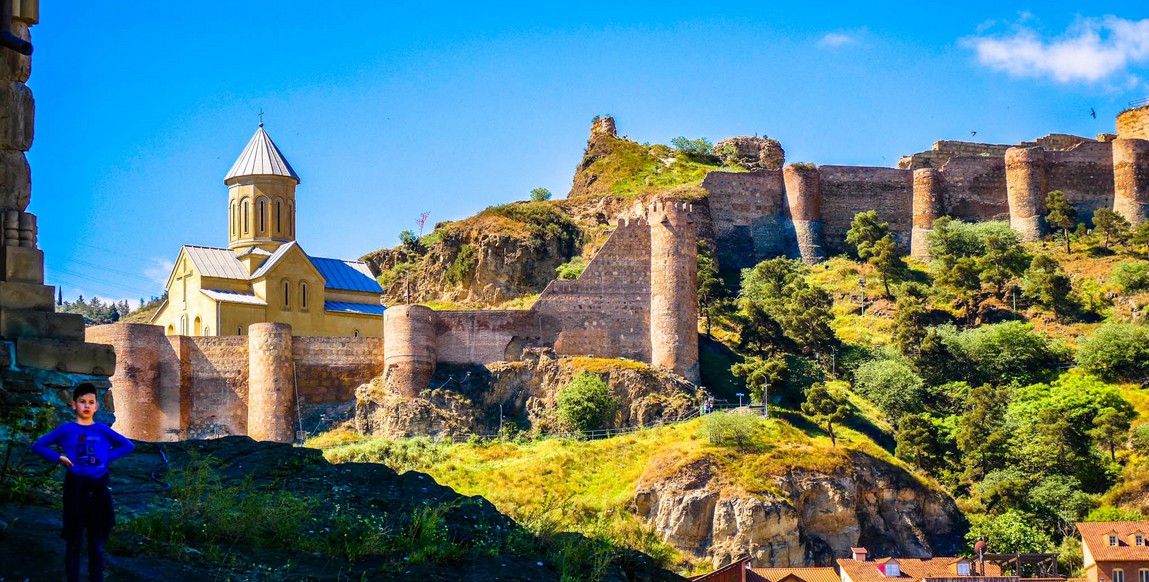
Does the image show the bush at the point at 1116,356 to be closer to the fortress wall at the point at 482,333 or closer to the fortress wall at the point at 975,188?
the fortress wall at the point at 975,188

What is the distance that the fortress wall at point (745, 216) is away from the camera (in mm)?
65500

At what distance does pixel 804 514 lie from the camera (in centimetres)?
4422

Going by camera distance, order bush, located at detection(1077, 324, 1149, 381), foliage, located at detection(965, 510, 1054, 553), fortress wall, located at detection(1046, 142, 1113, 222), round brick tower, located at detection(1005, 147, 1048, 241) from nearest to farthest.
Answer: foliage, located at detection(965, 510, 1054, 553)
bush, located at detection(1077, 324, 1149, 381)
round brick tower, located at detection(1005, 147, 1048, 241)
fortress wall, located at detection(1046, 142, 1113, 222)

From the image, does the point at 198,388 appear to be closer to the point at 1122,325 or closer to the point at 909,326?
the point at 909,326

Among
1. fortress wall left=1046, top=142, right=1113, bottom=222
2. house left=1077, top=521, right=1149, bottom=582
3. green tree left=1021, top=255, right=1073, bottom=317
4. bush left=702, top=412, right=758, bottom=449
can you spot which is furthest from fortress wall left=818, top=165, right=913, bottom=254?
house left=1077, top=521, right=1149, bottom=582

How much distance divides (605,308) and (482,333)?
12.3 ft

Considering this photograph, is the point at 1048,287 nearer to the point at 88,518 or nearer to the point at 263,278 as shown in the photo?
the point at 263,278

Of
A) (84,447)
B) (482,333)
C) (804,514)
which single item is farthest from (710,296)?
(84,447)

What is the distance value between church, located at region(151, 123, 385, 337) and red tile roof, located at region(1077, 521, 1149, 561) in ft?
79.8

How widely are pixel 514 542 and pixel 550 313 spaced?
3473cm

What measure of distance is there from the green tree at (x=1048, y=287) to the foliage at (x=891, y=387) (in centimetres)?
853

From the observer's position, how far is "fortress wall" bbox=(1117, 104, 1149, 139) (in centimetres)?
7538

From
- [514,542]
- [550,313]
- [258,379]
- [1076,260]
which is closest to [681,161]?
[1076,260]

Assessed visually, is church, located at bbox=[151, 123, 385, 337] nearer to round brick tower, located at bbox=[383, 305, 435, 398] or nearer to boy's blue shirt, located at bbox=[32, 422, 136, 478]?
round brick tower, located at bbox=[383, 305, 435, 398]
